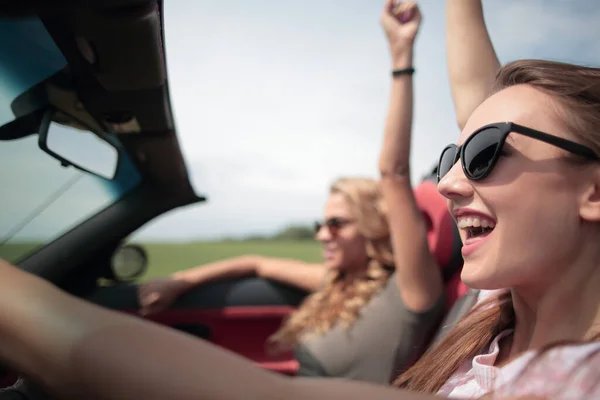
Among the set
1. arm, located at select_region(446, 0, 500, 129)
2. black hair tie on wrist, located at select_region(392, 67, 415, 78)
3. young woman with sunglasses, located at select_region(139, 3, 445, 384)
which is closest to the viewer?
arm, located at select_region(446, 0, 500, 129)

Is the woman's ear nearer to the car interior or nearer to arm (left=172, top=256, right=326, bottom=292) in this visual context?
the car interior

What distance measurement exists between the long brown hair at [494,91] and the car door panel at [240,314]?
142 cm

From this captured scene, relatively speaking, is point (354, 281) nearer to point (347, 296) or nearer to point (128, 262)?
point (347, 296)

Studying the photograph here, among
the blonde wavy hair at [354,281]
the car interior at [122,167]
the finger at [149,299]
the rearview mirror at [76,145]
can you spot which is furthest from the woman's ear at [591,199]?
the finger at [149,299]

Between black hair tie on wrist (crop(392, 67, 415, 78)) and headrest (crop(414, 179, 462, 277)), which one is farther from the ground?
black hair tie on wrist (crop(392, 67, 415, 78))

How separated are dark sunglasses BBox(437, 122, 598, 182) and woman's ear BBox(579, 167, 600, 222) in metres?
0.03

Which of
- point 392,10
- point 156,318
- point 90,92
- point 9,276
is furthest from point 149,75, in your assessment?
point 156,318

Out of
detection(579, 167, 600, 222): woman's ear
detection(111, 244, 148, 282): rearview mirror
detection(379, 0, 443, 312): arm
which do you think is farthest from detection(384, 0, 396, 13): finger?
detection(111, 244, 148, 282): rearview mirror

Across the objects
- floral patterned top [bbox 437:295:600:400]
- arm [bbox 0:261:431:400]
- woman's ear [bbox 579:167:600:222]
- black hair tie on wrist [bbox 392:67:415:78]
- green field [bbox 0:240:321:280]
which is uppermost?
arm [bbox 0:261:431:400]

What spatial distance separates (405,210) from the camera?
1.71 metres

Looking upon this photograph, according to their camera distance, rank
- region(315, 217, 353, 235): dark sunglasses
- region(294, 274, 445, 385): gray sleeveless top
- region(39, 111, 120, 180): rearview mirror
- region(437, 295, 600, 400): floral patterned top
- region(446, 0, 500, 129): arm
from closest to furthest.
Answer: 1. region(437, 295, 600, 400): floral patterned top
2. region(39, 111, 120, 180): rearview mirror
3. region(446, 0, 500, 129): arm
4. region(294, 274, 445, 385): gray sleeveless top
5. region(315, 217, 353, 235): dark sunglasses

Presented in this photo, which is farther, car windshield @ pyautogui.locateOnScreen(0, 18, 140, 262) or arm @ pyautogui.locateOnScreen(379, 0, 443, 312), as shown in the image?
arm @ pyautogui.locateOnScreen(379, 0, 443, 312)

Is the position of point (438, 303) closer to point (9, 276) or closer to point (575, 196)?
point (575, 196)

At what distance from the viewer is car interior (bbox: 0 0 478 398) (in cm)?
86
